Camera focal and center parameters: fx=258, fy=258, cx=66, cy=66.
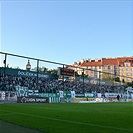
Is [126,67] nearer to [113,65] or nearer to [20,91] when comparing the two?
[113,65]

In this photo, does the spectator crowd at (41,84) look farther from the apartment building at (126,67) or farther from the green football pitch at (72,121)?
the apartment building at (126,67)

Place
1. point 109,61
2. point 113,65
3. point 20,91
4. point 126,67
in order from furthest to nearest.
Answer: point 109,61 < point 113,65 < point 126,67 < point 20,91

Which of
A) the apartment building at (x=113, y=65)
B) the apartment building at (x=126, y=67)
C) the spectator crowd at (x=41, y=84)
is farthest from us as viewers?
the apartment building at (x=113, y=65)

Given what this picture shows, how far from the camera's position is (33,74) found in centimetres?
4619

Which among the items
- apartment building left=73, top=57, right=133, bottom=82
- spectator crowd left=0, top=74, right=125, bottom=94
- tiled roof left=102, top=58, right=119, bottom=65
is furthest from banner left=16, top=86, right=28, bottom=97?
tiled roof left=102, top=58, right=119, bottom=65

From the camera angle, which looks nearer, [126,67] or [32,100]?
[32,100]

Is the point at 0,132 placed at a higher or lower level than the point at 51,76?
lower

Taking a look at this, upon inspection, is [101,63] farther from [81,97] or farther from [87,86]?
[81,97]


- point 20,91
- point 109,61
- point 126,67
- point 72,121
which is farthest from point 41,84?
point 109,61

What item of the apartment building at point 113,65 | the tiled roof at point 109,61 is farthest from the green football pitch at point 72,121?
the tiled roof at point 109,61

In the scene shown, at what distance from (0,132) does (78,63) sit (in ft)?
543

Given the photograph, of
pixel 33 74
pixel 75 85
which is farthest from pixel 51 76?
pixel 75 85

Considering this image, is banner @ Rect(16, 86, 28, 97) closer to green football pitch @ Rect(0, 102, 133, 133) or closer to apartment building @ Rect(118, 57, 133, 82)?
green football pitch @ Rect(0, 102, 133, 133)

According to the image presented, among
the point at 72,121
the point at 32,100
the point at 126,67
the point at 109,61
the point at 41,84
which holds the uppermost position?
the point at 109,61
